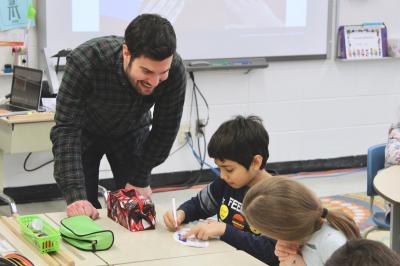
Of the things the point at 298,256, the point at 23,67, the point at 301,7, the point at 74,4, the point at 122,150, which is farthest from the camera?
the point at 301,7

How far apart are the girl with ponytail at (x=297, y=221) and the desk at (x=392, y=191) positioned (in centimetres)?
86

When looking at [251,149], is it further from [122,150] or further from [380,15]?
[380,15]

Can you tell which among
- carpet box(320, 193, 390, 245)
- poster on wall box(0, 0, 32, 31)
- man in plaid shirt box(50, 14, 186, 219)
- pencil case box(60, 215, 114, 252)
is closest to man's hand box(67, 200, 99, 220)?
man in plaid shirt box(50, 14, 186, 219)

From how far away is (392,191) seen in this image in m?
2.88

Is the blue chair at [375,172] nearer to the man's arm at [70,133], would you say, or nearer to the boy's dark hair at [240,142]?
the boy's dark hair at [240,142]

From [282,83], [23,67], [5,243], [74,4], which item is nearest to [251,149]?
[5,243]

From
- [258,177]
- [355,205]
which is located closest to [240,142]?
[258,177]

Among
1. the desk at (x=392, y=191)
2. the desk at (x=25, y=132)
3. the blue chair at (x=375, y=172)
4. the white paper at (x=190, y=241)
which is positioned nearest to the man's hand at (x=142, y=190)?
the white paper at (x=190, y=241)

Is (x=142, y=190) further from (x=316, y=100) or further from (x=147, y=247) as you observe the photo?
(x=316, y=100)

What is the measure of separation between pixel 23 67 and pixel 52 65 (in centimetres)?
25

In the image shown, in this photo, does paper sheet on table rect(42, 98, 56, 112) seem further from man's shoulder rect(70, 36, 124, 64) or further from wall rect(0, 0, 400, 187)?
man's shoulder rect(70, 36, 124, 64)

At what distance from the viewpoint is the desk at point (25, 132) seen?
13.3ft

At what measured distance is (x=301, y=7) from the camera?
212 inches

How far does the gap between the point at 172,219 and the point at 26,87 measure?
86.3 inches
